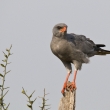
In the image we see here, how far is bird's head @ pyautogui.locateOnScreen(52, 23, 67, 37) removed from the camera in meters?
9.21

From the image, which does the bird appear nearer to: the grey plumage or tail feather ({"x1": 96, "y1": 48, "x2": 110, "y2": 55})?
the grey plumage

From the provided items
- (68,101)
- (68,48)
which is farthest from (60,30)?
(68,101)

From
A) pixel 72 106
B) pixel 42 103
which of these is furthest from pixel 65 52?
pixel 42 103

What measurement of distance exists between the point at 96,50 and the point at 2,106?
27.2 ft

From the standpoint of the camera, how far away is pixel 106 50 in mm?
11070

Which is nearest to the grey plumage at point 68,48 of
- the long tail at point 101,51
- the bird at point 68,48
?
the bird at point 68,48

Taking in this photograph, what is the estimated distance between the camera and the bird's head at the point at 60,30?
9.21m

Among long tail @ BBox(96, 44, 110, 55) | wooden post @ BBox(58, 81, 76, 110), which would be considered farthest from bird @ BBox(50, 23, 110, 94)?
wooden post @ BBox(58, 81, 76, 110)

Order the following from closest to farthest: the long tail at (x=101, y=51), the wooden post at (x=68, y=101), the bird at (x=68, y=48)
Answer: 1. the wooden post at (x=68, y=101)
2. the bird at (x=68, y=48)
3. the long tail at (x=101, y=51)

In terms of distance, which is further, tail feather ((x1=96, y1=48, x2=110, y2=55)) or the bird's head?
tail feather ((x1=96, y1=48, x2=110, y2=55))

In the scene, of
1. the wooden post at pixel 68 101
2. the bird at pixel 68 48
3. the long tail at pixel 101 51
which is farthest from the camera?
the long tail at pixel 101 51

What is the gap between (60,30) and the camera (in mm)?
9266

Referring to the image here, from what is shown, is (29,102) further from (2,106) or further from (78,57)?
(78,57)

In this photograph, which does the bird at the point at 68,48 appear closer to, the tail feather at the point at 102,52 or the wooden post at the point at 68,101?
the tail feather at the point at 102,52
